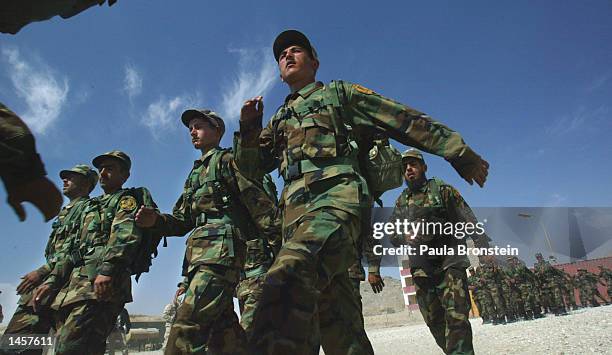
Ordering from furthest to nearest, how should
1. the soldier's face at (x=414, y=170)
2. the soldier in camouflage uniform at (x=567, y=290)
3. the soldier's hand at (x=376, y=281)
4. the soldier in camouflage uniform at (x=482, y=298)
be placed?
1. the soldier in camouflage uniform at (x=567, y=290)
2. the soldier in camouflage uniform at (x=482, y=298)
3. the soldier's face at (x=414, y=170)
4. the soldier's hand at (x=376, y=281)

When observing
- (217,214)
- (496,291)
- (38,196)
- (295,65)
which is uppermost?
(295,65)

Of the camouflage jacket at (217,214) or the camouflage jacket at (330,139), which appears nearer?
the camouflage jacket at (330,139)

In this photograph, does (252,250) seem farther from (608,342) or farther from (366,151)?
(608,342)

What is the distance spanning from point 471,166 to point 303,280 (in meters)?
1.23

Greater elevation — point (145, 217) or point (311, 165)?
point (145, 217)

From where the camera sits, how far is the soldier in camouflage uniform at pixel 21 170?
1785mm

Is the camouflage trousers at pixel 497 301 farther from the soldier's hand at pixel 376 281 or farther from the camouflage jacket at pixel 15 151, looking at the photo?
the camouflage jacket at pixel 15 151

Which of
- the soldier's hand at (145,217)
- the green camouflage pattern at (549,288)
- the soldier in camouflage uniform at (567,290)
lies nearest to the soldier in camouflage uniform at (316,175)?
the soldier's hand at (145,217)

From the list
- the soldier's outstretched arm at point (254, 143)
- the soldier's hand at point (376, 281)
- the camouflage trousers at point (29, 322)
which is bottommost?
the camouflage trousers at point (29, 322)

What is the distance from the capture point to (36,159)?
6.15 ft

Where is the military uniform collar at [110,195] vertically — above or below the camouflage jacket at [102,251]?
above

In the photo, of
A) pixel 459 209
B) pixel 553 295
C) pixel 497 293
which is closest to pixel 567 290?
pixel 553 295

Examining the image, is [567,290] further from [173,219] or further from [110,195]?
[110,195]

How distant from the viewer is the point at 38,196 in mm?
1892
